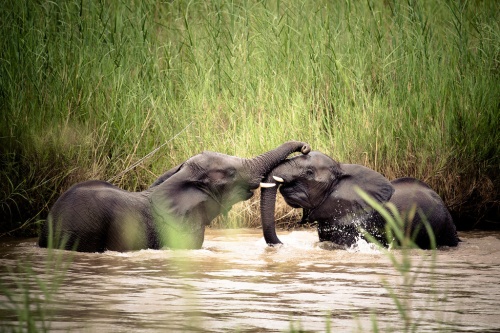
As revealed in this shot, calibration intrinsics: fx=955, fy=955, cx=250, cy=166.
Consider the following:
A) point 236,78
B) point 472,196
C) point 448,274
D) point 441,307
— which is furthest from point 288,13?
point 441,307

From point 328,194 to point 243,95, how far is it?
2.30 meters

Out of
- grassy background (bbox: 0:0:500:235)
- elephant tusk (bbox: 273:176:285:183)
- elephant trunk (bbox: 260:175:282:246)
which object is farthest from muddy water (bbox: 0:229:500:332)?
grassy background (bbox: 0:0:500:235)

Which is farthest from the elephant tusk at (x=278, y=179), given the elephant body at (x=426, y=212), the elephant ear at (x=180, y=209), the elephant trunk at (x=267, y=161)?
the elephant body at (x=426, y=212)

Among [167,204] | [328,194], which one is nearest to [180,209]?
[167,204]

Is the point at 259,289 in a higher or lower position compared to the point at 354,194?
lower

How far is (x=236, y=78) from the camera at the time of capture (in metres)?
10.4

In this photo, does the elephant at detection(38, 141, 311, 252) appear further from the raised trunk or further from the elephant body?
the elephant body

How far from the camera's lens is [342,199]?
8.14m

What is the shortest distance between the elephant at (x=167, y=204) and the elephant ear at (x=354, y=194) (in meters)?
0.48

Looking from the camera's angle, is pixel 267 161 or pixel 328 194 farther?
pixel 328 194

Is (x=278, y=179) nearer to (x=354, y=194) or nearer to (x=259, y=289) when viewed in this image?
(x=354, y=194)

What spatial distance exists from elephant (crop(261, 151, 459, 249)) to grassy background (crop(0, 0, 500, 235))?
1.14 meters

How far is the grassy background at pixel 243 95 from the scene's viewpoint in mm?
9258

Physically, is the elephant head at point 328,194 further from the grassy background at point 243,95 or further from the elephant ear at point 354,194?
the grassy background at point 243,95
